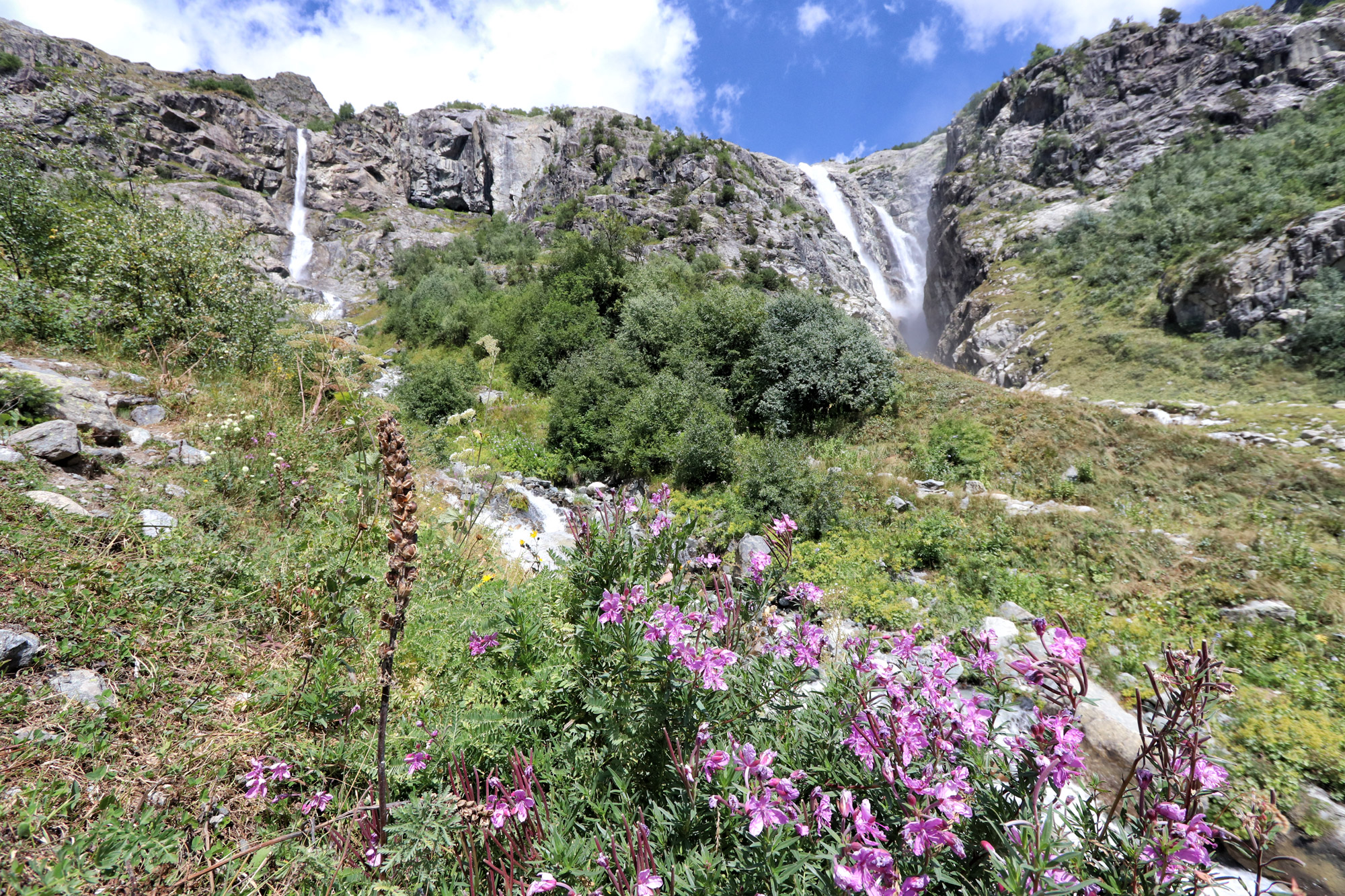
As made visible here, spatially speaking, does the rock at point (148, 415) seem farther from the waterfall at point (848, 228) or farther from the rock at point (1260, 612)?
the waterfall at point (848, 228)

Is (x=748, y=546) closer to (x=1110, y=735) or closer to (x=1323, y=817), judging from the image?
(x=1110, y=735)

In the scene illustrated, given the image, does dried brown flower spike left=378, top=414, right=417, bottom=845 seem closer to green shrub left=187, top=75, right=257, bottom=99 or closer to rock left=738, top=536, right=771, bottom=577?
rock left=738, top=536, right=771, bottom=577

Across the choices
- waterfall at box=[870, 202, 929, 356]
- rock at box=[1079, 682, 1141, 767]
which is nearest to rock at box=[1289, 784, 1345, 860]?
rock at box=[1079, 682, 1141, 767]

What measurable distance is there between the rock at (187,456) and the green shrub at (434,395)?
7402 mm

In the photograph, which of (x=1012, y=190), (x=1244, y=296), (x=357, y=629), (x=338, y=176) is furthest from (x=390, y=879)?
(x=338, y=176)

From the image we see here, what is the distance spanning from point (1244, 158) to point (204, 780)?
38.6 m

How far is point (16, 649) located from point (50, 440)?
252cm

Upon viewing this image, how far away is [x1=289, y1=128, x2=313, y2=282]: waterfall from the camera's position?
1715 inches

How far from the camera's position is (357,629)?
9.70ft

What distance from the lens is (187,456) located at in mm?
4609

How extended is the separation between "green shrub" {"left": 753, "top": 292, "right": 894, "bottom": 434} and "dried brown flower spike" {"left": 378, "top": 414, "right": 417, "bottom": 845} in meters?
10.3

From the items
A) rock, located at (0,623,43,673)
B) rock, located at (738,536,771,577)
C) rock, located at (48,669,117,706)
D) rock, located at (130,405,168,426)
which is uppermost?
rock, located at (130,405,168,426)

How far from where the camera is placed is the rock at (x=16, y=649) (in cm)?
226

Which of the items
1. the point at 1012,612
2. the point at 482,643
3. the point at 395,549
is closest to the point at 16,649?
the point at 482,643
